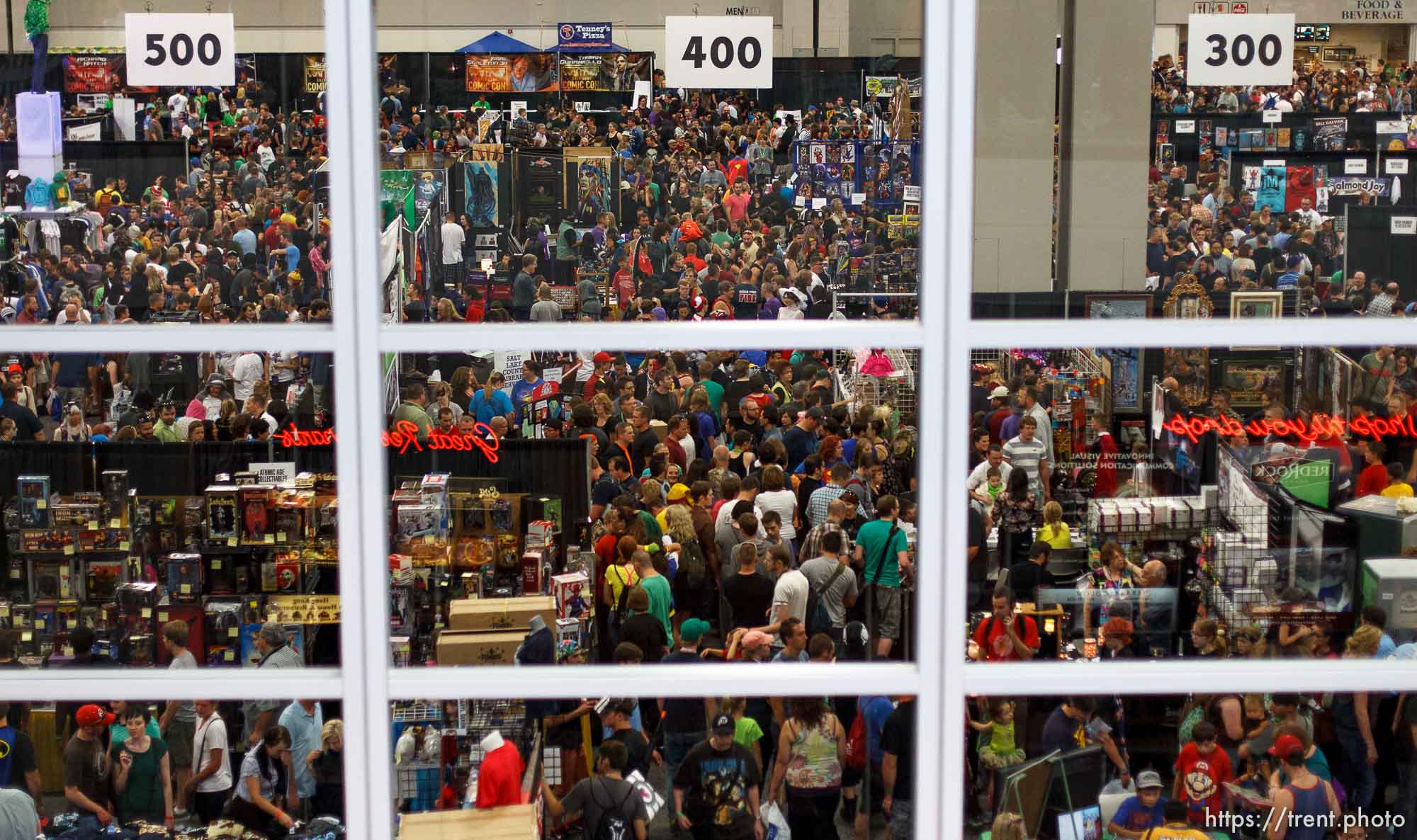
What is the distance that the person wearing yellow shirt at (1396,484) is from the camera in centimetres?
673

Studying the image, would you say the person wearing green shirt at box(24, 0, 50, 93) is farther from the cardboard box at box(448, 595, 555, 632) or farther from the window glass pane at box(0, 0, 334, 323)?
the cardboard box at box(448, 595, 555, 632)

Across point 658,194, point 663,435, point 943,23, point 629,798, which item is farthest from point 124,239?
point 943,23

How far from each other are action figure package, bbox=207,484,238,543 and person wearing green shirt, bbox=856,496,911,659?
296 cm

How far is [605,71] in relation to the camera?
2131cm

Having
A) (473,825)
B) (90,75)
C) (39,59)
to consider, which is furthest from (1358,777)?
(39,59)

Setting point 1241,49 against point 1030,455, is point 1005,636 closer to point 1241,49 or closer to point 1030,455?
point 1030,455

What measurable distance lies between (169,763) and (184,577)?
2.60m

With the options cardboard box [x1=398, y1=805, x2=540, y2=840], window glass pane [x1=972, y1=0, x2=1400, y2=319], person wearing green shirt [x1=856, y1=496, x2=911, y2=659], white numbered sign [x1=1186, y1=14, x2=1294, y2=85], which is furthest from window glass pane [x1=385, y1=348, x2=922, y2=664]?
white numbered sign [x1=1186, y1=14, x2=1294, y2=85]

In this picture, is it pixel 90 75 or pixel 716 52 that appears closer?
pixel 716 52

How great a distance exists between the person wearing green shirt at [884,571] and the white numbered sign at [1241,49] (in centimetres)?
555

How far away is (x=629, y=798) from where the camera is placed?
11.2 feet

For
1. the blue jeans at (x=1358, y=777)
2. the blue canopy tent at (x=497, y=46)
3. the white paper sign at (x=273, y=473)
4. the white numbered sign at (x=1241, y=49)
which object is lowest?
the blue jeans at (x=1358, y=777)

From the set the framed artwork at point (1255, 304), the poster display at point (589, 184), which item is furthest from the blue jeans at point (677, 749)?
the poster display at point (589, 184)

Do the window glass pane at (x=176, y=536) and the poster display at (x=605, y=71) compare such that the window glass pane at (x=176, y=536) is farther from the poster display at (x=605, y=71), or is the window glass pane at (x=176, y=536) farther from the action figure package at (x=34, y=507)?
the poster display at (x=605, y=71)
